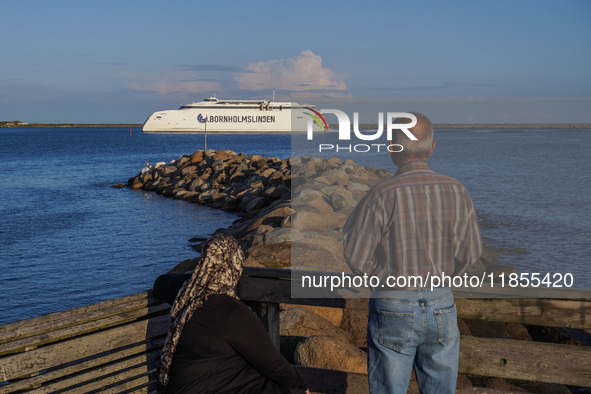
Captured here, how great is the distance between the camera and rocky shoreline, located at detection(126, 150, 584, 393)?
4.69 metres

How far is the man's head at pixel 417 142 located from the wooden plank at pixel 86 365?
1.66 meters

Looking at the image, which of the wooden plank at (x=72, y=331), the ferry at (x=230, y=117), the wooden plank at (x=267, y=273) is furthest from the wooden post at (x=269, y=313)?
the ferry at (x=230, y=117)

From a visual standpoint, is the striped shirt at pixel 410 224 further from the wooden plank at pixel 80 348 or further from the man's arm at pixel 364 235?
the wooden plank at pixel 80 348

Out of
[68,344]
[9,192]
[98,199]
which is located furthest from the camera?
[9,192]

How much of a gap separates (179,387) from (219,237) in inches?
24.5

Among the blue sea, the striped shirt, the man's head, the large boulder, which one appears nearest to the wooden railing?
the striped shirt

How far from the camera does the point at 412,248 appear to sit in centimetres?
249

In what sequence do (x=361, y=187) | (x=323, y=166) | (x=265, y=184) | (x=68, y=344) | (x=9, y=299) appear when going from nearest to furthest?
1. (x=68, y=344)
2. (x=9, y=299)
3. (x=361, y=187)
4. (x=323, y=166)
5. (x=265, y=184)

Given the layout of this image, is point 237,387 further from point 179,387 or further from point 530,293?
point 530,293

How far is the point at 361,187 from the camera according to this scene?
14414 mm

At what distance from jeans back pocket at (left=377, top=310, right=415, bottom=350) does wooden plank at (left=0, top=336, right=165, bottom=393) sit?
135 centimetres

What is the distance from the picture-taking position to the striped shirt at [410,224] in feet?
8.08

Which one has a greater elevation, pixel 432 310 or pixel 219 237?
pixel 219 237

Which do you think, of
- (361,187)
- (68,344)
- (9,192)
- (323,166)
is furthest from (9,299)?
(9,192)
